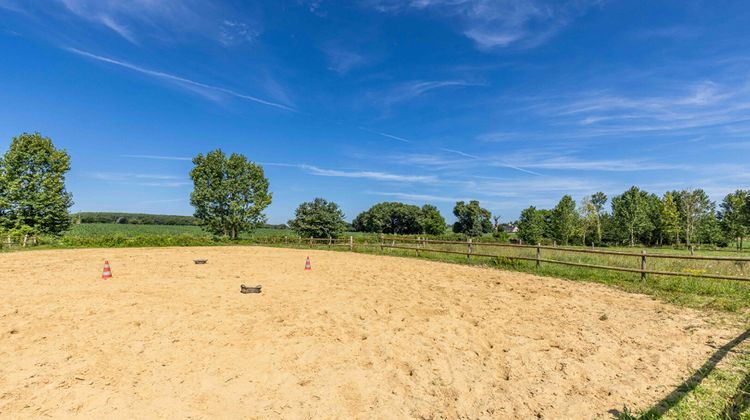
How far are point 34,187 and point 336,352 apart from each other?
1333 inches

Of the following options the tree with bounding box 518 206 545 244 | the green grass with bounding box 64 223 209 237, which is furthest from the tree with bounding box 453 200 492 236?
the green grass with bounding box 64 223 209 237

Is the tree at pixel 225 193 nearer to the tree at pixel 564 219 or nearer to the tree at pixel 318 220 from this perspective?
the tree at pixel 318 220

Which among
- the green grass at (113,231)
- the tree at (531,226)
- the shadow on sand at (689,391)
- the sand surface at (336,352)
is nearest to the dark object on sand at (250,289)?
the sand surface at (336,352)

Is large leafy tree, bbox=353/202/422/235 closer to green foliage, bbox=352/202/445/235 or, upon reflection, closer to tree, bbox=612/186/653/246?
green foliage, bbox=352/202/445/235

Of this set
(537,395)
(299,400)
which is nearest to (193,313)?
(299,400)

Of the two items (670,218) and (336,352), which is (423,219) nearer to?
(670,218)

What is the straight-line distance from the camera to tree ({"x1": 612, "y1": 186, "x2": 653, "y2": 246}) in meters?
51.2

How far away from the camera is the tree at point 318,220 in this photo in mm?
36594

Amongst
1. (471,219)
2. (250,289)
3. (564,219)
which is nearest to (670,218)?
(564,219)

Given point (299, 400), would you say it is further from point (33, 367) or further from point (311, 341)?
point (33, 367)

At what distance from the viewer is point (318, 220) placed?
120 ft

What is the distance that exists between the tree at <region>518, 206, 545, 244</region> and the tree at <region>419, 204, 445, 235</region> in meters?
22.2

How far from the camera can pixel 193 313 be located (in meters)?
6.68

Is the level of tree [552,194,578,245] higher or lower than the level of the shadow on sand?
higher
